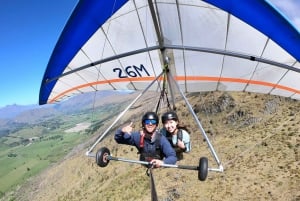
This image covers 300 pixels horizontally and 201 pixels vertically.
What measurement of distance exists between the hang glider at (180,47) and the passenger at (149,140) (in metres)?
0.68

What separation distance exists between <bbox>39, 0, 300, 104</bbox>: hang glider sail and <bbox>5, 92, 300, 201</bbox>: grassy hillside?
2.06m

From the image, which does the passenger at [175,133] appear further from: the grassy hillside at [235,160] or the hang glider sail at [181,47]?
the grassy hillside at [235,160]

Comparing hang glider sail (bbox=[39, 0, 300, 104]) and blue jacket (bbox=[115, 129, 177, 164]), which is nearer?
blue jacket (bbox=[115, 129, 177, 164])

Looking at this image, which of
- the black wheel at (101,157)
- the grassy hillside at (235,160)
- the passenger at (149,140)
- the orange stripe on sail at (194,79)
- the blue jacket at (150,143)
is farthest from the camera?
the grassy hillside at (235,160)

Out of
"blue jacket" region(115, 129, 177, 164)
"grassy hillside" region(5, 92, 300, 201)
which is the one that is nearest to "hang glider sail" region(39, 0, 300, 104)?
"grassy hillside" region(5, 92, 300, 201)

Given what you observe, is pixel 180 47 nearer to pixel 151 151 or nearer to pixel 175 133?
pixel 175 133

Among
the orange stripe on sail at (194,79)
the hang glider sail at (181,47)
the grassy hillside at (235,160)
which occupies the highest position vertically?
the hang glider sail at (181,47)

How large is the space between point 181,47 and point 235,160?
32627mm

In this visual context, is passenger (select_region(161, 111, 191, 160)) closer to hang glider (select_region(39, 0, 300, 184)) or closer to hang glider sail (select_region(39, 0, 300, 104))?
hang glider (select_region(39, 0, 300, 184))

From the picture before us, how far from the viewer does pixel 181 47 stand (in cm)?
722

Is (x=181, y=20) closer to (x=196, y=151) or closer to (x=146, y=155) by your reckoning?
(x=146, y=155)

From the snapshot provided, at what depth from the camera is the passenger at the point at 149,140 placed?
620 centimetres

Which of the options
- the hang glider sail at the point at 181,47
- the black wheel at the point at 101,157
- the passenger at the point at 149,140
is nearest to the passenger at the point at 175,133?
the passenger at the point at 149,140

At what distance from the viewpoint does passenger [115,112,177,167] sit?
6.20m
